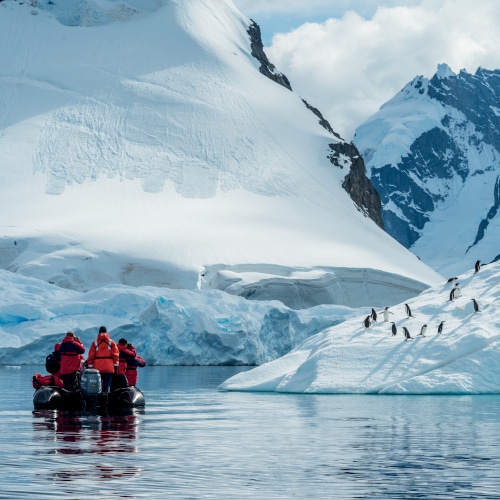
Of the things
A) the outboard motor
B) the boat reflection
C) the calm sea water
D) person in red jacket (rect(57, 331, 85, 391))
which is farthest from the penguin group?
the outboard motor

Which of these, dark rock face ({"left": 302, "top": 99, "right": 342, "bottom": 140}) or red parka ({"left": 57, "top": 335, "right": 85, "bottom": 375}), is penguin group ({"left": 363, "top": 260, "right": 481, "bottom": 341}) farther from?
dark rock face ({"left": 302, "top": 99, "right": 342, "bottom": 140})

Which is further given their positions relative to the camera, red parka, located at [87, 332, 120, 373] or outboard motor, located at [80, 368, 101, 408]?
red parka, located at [87, 332, 120, 373]

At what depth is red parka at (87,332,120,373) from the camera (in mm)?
19859

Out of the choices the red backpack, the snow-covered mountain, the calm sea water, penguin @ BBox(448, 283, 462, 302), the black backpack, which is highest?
the snow-covered mountain

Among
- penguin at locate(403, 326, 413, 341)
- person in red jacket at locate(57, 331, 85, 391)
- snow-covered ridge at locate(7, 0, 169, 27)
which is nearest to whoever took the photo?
person in red jacket at locate(57, 331, 85, 391)

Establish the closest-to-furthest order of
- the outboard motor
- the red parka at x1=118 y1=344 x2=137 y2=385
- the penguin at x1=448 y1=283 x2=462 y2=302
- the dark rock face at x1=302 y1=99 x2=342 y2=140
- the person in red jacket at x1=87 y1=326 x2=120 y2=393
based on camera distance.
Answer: the outboard motor
the person in red jacket at x1=87 y1=326 x2=120 y2=393
the red parka at x1=118 y1=344 x2=137 y2=385
the penguin at x1=448 y1=283 x2=462 y2=302
the dark rock face at x1=302 y1=99 x2=342 y2=140

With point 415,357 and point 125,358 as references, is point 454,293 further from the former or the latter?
point 125,358

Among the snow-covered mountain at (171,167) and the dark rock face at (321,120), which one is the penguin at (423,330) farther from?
the dark rock face at (321,120)

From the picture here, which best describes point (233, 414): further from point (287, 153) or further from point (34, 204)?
point (287, 153)

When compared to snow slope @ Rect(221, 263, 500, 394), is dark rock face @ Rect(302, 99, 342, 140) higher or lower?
higher

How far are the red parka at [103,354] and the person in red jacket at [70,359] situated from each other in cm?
29

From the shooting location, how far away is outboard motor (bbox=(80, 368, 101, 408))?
1958 centimetres

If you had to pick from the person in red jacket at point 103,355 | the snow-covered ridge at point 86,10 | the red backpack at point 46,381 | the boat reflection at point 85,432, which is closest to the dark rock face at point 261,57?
the snow-covered ridge at point 86,10

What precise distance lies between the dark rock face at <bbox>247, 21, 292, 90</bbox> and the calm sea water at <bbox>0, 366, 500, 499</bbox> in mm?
104988
